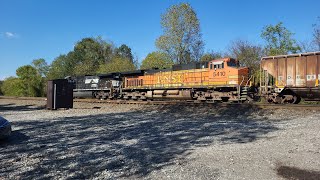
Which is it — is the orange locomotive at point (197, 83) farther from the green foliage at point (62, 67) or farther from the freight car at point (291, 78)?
the green foliage at point (62, 67)

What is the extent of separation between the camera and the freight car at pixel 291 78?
55.2 feet

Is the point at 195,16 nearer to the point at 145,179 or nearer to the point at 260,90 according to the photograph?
the point at 260,90

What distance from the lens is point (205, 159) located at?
6.31 m

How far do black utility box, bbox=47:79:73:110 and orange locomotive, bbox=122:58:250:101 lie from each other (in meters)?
7.53

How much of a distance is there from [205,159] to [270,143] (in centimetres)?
243

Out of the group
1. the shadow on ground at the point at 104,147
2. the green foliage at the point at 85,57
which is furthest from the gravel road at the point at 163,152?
the green foliage at the point at 85,57

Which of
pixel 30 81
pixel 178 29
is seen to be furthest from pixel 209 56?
pixel 30 81

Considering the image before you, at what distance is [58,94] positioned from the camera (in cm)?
1947

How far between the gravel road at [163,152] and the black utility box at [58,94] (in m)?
8.21

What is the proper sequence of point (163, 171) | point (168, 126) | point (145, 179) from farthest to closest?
1. point (168, 126)
2. point (163, 171)
3. point (145, 179)

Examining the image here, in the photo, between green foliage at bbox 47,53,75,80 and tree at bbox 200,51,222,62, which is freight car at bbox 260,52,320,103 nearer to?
tree at bbox 200,51,222,62

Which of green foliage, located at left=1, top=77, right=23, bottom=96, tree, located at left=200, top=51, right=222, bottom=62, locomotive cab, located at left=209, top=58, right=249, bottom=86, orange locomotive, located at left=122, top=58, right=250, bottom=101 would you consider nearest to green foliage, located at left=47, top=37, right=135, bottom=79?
→ green foliage, located at left=1, top=77, right=23, bottom=96

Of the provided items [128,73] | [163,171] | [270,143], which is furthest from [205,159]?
[128,73]

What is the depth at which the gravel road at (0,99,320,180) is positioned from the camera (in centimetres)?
543
